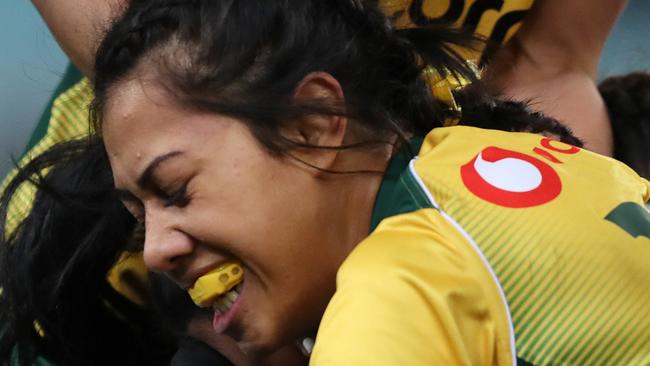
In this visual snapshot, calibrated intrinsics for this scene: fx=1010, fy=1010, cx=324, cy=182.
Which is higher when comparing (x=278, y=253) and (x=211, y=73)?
(x=211, y=73)

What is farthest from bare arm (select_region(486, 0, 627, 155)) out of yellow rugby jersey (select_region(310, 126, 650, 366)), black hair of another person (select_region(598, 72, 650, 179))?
yellow rugby jersey (select_region(310, 126, 650, 366))

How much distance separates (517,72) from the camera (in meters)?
1.29

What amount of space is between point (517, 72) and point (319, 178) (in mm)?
562

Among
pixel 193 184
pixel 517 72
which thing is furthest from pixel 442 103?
pixel 517 72

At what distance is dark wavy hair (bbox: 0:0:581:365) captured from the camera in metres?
0.81

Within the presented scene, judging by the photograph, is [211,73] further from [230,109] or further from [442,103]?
[442,103]

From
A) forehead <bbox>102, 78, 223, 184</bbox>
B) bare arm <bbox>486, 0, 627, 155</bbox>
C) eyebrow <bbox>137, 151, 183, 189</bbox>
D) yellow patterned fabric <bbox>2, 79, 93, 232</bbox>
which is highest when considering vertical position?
forehead <bbox>102, 78, 223, 184</bbox>

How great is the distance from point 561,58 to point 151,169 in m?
0.70

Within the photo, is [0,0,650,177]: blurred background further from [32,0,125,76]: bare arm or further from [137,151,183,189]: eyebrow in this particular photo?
[137,151,183,189]: eyebrow

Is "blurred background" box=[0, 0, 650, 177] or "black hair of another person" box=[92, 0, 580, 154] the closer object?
"black hair of another person" box=[92, 0, 580, 154]

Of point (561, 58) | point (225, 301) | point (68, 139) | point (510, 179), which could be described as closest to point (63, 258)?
point (68, 139)

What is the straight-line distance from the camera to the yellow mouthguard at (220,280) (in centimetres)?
78

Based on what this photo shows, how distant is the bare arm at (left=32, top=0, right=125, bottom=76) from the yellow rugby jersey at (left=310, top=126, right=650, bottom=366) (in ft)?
1.34

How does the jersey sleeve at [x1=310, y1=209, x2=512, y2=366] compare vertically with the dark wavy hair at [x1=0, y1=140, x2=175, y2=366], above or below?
above
